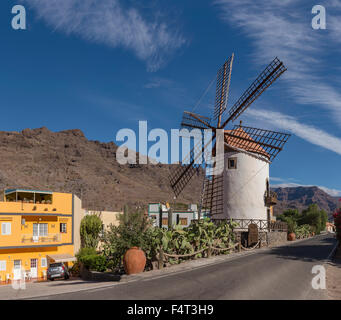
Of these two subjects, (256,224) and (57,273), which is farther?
(256,224)

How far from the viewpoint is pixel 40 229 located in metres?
40.3

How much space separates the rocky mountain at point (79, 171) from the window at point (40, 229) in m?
66.5

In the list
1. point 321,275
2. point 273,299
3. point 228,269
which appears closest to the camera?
point 273,299

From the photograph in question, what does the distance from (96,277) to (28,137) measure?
16372cm

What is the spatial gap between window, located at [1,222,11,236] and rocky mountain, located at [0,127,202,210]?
227ft

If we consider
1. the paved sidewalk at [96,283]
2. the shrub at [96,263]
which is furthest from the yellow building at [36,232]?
the paved sidewalk at [96,283]

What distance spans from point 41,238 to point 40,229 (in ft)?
3.67

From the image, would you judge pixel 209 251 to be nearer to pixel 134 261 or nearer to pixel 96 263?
pixel 96 263

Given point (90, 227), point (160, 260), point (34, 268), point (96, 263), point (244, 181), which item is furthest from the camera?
point (90, 227)

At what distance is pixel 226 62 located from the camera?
127 ft

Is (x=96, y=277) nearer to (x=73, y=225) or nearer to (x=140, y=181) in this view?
(x=73, y=225)

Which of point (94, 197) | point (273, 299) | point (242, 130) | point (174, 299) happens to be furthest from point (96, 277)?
point (94, 197)

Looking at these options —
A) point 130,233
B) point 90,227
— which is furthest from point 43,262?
point 130,233

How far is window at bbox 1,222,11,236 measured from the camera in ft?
119
